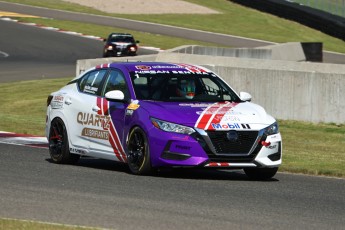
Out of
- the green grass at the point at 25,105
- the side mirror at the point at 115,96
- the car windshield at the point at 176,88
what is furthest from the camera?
the green grass at the point at 25,105

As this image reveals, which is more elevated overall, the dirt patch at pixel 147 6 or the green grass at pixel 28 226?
the green grass at pixel 28 226

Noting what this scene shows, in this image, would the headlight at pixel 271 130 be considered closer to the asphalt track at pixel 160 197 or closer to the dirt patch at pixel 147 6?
the asphalt track at pixel 160 197

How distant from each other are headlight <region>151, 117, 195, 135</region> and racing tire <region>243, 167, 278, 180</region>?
113 cm

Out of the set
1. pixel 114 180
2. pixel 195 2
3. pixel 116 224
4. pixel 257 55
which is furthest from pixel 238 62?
pixel 195 2

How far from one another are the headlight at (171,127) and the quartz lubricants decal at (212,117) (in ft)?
0.37

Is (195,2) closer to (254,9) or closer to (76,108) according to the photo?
(254,9)

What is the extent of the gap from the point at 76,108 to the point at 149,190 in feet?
10.4

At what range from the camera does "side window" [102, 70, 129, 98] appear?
1401 centimetres

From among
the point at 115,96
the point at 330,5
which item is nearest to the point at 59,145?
the point at 115,96

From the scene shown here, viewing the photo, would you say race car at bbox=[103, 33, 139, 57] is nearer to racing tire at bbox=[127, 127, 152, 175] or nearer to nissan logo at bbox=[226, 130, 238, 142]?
racing tire at bbox=[127, 127, 152, 175]

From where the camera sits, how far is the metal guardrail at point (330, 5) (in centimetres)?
5475

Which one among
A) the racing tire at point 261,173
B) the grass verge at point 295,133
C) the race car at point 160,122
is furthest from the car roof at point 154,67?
the grass verge at point 295,133

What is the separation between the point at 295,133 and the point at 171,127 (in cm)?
850

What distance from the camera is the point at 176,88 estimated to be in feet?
45.4
